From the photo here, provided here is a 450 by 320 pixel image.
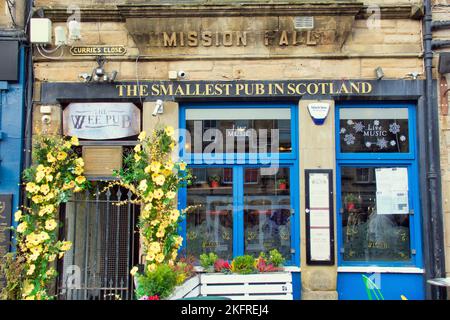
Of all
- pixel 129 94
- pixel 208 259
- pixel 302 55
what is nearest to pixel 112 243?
pixel 208 259

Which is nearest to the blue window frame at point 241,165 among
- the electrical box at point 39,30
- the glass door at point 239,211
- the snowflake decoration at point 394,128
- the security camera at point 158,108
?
the glass door at point 239,211

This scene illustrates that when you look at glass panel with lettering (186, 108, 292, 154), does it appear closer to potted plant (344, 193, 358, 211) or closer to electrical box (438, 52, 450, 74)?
potted plant (344, 193, 358, 211)

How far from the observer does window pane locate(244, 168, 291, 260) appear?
7020 millimetres

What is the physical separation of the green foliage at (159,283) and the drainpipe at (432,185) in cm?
396

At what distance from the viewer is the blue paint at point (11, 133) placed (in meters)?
6.82

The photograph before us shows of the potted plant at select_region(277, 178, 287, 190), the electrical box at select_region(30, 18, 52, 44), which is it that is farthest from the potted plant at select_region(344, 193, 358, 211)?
the electrical box at select_region(30, 18, 52, 44)

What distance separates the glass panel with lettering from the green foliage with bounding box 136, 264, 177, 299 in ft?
8.46

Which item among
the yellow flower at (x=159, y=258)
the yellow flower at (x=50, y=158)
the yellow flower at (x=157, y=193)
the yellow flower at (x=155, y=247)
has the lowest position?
the yellow flower at (x=159, y=258)

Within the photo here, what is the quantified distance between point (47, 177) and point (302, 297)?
4.08 metres

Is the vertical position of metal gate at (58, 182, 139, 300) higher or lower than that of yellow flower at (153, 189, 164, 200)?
lower

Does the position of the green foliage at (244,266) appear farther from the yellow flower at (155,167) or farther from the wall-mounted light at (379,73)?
the wall-mounted light at (379,73)

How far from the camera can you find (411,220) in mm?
Answer: 6875

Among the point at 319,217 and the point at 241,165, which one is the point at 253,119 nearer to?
the point at 241,165

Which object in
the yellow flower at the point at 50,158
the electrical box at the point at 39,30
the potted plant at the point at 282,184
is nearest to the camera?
the yellow flower at the point at 50,158
